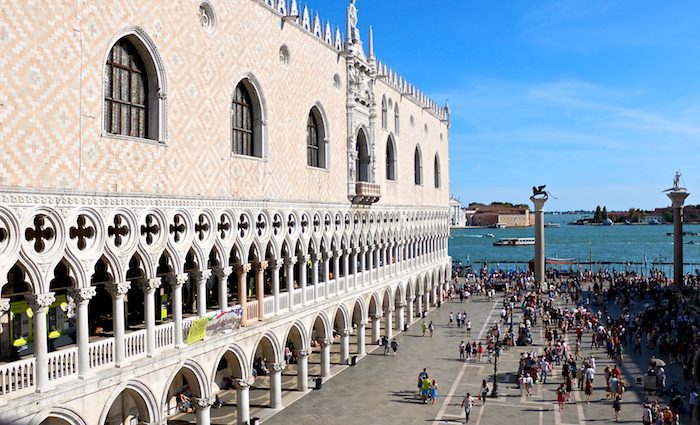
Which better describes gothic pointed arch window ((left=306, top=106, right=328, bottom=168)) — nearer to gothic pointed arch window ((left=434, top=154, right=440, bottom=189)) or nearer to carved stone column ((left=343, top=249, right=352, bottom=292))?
carved stone column ((left=343, top=249, right=352, bottom=292))

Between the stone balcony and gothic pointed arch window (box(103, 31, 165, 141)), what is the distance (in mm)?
11655

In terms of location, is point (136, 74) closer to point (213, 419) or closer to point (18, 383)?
point (18, 383)

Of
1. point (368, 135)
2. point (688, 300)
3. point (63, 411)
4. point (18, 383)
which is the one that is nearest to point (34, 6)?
point (18, 383)

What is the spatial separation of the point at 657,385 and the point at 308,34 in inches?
642

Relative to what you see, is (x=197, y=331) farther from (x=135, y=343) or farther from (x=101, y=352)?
(x=101, y=352)

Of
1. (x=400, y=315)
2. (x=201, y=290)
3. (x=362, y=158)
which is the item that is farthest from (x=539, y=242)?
(x=201, y=290)

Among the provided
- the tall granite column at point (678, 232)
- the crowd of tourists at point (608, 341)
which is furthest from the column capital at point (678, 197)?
the crowd of tourists at point (608, 341)

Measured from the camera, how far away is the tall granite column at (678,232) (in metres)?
37.2

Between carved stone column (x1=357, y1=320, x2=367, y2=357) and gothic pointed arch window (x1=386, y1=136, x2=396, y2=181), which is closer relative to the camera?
carved stone column (x1=357, y1=320, x2=367, y2=357)

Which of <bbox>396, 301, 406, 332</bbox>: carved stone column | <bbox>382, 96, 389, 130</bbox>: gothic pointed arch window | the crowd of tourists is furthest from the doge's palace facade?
the crowd of tourists

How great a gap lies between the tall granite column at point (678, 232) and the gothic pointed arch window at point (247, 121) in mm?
30517

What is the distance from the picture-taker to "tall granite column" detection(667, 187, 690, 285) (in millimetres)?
37156

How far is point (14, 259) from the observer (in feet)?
31.6

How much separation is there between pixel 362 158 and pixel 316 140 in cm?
490
